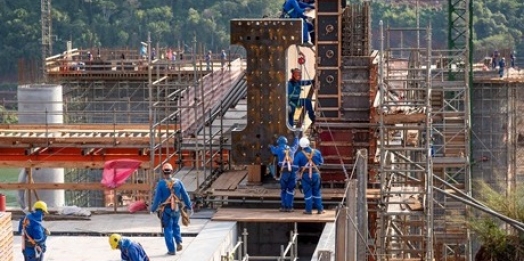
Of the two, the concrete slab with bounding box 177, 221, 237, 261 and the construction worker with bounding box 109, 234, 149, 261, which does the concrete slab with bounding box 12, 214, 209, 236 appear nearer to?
the concrete slab with bounding box 177, 221, 237, 261

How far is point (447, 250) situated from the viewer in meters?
40.2

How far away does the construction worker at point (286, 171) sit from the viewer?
29.5 m

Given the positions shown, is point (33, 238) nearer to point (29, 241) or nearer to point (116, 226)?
point (29, 241)

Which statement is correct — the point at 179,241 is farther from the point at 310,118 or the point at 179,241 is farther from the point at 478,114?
the point at 478,114

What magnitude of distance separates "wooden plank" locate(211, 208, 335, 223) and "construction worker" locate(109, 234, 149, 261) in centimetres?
481

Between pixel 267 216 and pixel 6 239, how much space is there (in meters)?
5.47

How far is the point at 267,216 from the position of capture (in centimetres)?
2953

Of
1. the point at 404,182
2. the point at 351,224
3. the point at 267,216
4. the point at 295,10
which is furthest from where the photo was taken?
the point at 295,10

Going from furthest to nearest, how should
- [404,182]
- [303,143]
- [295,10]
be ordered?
[295,10]
[404,182]
[303,143]

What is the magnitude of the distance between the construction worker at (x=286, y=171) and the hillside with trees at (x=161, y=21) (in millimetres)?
80142

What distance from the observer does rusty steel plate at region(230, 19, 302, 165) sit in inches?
1233

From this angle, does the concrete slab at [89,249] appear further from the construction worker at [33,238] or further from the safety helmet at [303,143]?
the safety helmet at [303,143]

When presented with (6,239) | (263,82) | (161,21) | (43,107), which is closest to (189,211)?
(263,82)

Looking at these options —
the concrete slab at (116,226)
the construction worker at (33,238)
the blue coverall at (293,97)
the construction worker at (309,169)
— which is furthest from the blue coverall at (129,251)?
the blue coverall at (293,97)
